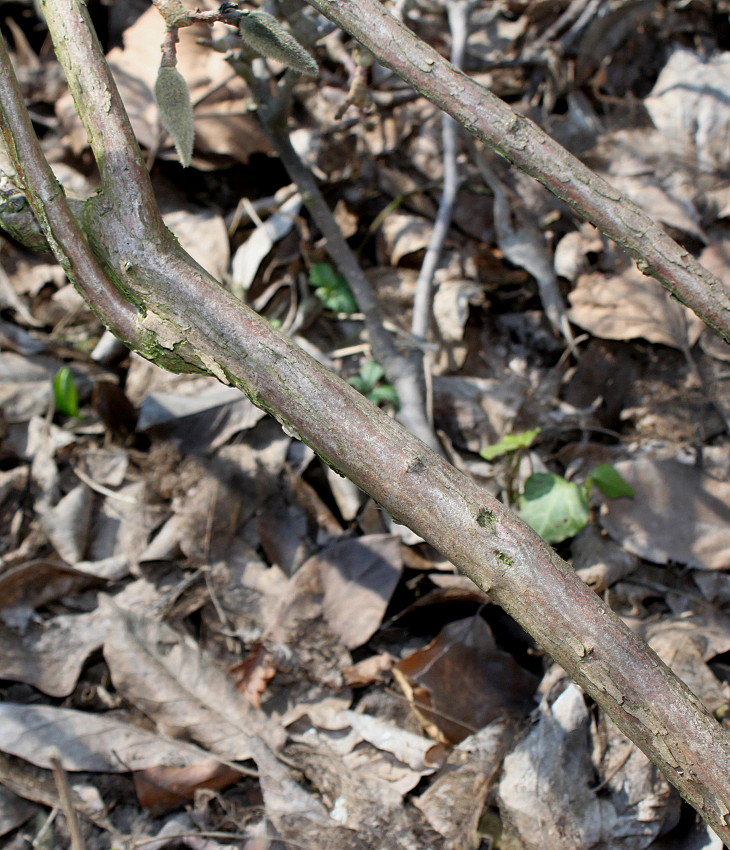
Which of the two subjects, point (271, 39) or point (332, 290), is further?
point (332, 290)

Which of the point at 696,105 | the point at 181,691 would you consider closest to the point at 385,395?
the point at 181,691

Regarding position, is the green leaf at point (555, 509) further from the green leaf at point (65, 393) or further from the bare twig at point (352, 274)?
the green leaf at point (65, 393)

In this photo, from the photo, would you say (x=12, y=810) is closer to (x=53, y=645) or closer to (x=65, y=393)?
(x=53, y=645)

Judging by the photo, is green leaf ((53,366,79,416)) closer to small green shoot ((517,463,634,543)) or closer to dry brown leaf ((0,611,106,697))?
dry brown leaf ((0,611,106,697))

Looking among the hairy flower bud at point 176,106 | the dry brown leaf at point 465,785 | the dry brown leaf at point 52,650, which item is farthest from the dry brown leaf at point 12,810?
the hairy flower bud at point 176,106

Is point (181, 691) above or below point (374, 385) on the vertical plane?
below

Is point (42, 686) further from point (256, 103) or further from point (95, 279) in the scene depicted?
point (256, 103)

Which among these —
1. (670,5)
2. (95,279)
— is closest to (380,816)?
(95,279)

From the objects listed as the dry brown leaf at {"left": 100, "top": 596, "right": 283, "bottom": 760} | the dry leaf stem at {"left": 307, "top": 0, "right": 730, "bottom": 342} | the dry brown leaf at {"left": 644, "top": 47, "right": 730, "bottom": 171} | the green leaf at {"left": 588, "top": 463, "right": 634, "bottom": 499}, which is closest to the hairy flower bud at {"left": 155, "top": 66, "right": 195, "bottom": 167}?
the dry leaf stem at {"left": 307, "top": 0, "right": 730, "bottom": 342}
